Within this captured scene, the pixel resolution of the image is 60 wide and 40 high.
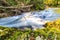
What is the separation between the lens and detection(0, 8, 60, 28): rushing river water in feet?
6.99

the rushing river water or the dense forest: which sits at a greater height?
the dense forest

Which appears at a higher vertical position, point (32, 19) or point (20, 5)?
point (20, 5)

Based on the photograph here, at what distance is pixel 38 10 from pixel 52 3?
18cm

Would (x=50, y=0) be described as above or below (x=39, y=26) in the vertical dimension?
above

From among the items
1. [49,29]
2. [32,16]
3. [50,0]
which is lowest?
[49,29]

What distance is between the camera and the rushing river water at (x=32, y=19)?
83.9 inches

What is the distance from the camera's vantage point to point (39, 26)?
211 centimetres

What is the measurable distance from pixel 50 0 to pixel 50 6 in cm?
7

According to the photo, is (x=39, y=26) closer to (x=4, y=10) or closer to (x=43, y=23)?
(x=43, y=23)

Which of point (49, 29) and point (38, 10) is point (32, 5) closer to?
point (38, 10)

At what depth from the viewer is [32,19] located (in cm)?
215

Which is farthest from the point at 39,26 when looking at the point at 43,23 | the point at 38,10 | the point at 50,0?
the point at 50,0

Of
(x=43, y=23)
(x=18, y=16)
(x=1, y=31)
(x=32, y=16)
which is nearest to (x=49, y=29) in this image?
(x=43, y=23)

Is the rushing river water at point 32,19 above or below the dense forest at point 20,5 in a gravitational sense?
below
